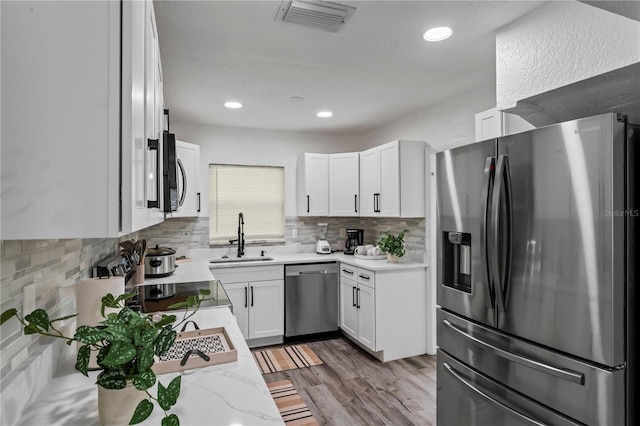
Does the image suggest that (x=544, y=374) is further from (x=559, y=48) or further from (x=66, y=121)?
(x=66, y=121)

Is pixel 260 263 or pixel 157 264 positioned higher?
pixel 157 264

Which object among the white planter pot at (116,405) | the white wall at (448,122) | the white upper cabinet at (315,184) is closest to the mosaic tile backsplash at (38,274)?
the white planter pot at (116,405)

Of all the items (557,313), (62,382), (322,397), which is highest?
(557,313)

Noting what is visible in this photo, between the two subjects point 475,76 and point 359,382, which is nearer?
point 475,76

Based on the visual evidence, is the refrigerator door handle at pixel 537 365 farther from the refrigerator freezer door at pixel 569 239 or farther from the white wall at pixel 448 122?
the white wall at pixel 448 122

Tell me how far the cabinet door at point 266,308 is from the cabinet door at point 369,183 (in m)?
1.28

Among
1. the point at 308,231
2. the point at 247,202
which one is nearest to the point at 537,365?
the point at 308,231

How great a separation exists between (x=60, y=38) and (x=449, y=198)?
175 cm

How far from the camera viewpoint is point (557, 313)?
1398 mm

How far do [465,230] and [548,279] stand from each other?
0.48m

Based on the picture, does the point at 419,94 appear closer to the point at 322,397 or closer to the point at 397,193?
the point at 397,193

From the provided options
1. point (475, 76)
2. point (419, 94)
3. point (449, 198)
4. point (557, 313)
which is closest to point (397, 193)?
point (419, 94)

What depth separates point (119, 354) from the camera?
805mm

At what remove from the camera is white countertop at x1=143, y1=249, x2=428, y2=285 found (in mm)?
2969
